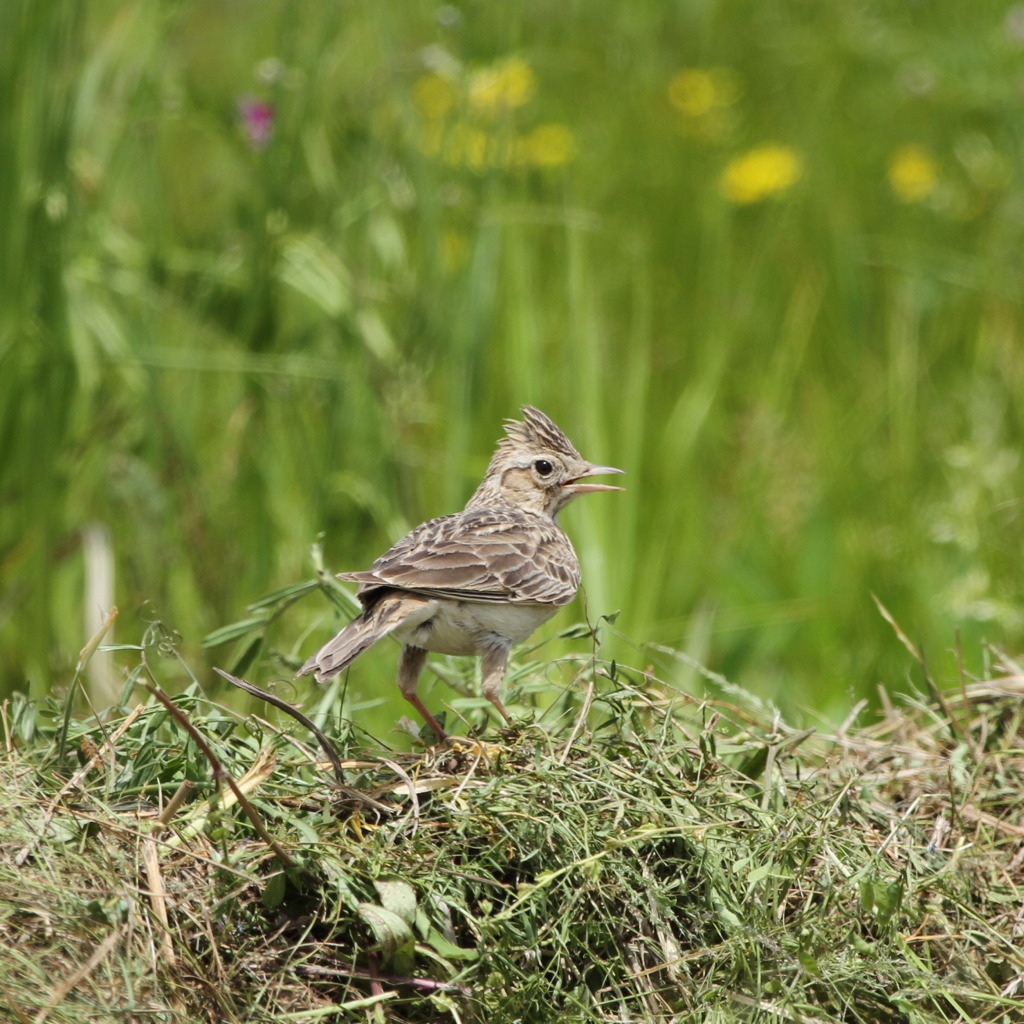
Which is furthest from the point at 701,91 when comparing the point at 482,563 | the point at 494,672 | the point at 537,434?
the point at 494,672

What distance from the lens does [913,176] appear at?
931cm

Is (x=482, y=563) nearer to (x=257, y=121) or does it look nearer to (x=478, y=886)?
(x=478, y=886)

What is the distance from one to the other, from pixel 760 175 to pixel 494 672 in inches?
255

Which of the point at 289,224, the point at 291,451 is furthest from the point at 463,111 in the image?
Result: the point at 291,451

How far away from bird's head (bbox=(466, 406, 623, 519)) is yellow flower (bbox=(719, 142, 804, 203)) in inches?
175

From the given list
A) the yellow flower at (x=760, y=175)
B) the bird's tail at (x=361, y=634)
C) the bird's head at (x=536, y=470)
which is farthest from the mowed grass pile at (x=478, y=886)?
the yellow flower at (x=760, y=175)

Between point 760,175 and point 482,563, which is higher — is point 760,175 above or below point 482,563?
above

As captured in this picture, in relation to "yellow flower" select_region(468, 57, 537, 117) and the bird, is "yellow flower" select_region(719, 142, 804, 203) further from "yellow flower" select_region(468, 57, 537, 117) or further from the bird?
the bird

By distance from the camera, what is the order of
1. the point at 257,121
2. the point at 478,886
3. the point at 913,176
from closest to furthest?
the point at 478,886, the point at 257,121, the point at 913,176

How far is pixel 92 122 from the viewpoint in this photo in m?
6.50

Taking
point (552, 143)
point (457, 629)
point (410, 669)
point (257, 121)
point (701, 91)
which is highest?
point (257, 121)

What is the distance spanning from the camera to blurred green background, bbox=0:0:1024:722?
5.80m

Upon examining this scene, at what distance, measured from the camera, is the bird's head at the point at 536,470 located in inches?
206

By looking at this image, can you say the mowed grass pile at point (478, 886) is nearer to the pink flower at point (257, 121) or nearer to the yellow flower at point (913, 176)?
the pink flower at point (257, 121)
